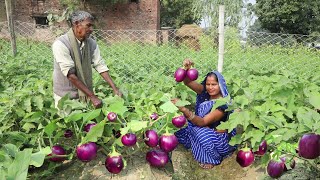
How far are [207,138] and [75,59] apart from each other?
4.10 ft

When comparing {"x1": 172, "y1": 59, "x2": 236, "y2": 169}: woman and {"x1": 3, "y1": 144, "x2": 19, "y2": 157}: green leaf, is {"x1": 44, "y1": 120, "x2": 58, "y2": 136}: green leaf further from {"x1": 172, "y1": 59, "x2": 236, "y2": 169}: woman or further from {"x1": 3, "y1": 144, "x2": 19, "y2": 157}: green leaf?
{"x1": 172, "y1": 59, "x2": 236, "y2": 169}: woman

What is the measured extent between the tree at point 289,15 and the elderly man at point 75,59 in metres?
27.6

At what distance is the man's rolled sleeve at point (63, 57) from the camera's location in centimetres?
273

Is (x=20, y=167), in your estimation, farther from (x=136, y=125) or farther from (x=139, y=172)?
(x=139, y=172)

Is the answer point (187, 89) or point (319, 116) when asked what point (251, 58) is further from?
point (319, 116)

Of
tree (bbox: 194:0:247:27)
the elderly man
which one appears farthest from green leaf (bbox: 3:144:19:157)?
tree (bbox: 194:0:247:27)

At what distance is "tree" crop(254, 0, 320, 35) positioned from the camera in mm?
28312

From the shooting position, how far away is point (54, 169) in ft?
8.07

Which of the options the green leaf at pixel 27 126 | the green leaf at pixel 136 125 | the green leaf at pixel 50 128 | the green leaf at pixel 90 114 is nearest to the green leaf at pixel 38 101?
the green leaf at pixel 27 126

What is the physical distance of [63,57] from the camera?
9.02 ft

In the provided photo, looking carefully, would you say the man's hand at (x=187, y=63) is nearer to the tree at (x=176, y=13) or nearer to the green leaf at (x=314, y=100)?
the green leaf at (x=314, y=100)

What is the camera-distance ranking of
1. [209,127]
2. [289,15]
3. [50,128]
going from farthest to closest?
[289,15] < [209,127] < [50,128]

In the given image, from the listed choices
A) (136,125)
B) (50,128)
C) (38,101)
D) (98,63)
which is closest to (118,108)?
(136,125)

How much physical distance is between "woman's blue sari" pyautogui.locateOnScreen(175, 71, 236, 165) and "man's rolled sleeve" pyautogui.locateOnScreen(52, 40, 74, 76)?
1.15 metres
